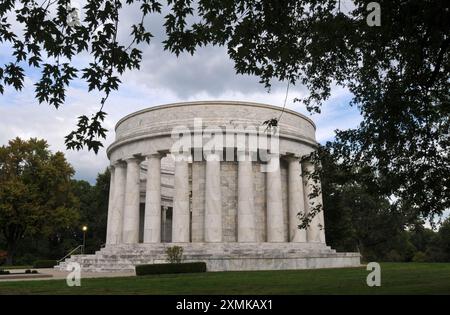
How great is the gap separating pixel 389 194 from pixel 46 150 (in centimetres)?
6146

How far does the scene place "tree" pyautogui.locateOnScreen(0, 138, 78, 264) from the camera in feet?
198

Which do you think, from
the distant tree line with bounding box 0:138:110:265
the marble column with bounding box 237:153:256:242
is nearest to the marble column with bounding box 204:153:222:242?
the marble column with bounding box 237:153:256:242

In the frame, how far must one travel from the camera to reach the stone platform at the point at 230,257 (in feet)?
116

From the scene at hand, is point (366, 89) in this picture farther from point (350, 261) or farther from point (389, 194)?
point (350, 261)

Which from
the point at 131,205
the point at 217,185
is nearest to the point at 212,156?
the point at 217,185

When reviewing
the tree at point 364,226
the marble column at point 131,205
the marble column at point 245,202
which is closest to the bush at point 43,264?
the marble column at point 131,205

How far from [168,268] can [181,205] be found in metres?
13.0

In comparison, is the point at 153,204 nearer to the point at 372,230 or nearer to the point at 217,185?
the point at 217,185

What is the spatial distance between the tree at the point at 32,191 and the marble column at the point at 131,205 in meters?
20.3

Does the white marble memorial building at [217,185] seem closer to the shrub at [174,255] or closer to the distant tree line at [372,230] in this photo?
the shrub at [174,255]

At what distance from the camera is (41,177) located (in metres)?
63.3
